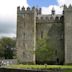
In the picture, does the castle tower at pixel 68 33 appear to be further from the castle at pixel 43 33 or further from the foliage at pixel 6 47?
the foliage at pixel 6 47

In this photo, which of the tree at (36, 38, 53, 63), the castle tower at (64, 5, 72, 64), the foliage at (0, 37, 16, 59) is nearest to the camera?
the castle tower at (64, 5, 72, 64)

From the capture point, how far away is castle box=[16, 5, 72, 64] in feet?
273

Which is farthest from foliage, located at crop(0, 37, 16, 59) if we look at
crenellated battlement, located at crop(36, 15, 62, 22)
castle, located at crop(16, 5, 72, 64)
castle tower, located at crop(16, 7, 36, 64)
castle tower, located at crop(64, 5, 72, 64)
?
castle tower, located at crop(64, 5, 72, 64)

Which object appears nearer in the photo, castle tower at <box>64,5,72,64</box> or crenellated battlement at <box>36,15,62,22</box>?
castle tower at <box>64,5,72,64</box>

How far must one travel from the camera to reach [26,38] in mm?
85562

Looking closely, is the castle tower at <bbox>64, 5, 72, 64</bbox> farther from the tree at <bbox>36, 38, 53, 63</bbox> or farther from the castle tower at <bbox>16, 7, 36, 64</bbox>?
the castle tower at <bbox>16, 7, 36, 64</bbox>

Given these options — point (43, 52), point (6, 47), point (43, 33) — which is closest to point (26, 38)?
point (43, 33)

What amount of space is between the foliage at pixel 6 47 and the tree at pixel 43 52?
41.6m

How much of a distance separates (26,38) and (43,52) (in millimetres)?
5281

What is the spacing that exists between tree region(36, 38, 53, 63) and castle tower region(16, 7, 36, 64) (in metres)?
1.77

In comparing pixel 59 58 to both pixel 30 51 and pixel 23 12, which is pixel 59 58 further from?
pixel 23 12

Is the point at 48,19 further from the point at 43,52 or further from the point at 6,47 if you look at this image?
the point at 6,47

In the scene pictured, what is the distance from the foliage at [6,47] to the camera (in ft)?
432

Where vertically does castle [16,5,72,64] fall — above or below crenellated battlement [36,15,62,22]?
below
